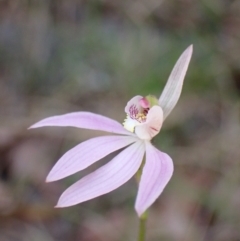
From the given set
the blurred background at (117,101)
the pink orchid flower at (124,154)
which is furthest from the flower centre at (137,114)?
the blurred background at (117,101)

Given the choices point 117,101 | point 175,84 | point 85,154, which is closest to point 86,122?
point 85,154

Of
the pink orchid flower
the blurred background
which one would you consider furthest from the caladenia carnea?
the blurred background

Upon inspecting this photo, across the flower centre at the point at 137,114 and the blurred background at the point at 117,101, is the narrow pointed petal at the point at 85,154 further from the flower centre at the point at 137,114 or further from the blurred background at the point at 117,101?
the blurred background at the point at 117,101

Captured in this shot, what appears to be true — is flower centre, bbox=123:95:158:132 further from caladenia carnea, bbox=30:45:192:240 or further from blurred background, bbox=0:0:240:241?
blurred background, bbox=0:0:240:241

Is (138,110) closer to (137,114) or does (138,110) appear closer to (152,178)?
(137,114)

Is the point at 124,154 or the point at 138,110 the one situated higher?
the point at 138,110

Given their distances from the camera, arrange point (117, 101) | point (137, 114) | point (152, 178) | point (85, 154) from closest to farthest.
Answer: point (152, 178) < point (85, 154) < point (137, 114) < point (117, 101)
